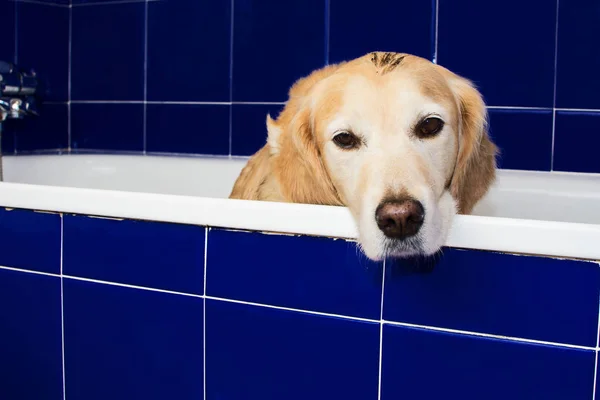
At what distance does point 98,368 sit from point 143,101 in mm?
1813

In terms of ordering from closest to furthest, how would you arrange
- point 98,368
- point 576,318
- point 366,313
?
1. point 576,318
2. point 366,313
3. point 98,368

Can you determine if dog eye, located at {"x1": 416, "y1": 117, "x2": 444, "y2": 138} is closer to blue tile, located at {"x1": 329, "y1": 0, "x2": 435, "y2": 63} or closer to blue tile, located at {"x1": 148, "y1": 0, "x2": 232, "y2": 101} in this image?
blue tile, located at {"x1": 329, "y1": 0, "x2": 435, "y2": 63}

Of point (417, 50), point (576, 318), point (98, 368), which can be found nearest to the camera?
point (576, 318)

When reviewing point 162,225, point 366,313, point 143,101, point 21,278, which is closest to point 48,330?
point 21,278

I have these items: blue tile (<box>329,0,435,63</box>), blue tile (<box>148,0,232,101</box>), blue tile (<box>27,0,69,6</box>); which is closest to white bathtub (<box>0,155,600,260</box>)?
blue tile (<box>148,0,232,101</box>)

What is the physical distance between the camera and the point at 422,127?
138cm

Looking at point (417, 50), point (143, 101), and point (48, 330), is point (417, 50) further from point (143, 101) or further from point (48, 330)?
point (48, 330)

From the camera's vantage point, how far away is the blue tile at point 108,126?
10.4 ft

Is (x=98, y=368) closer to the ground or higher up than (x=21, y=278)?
closer to the ground

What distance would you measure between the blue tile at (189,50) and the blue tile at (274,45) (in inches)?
2.4

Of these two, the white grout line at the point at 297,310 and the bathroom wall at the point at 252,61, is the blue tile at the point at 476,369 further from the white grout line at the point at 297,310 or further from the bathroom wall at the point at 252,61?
the bathroom wall at the point at 252,61

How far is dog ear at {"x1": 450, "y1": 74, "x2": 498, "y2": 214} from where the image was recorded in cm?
147

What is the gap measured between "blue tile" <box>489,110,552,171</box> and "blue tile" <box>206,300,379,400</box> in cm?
138

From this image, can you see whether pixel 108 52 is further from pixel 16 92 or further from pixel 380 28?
pixel 380 28
